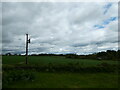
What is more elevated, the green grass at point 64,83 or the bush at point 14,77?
the bush at point 14,77

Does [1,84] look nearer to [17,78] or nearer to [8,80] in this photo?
[8,80]

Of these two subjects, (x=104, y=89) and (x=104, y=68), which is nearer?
(x=104, y=89)

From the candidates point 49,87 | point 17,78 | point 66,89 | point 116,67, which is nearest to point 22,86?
point 17,78

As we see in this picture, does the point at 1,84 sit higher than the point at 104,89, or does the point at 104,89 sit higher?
the point at 1,84

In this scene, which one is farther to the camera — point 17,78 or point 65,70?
point 65,70

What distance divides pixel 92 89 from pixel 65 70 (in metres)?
4.68

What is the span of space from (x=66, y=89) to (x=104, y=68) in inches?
268

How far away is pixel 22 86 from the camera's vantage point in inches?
231

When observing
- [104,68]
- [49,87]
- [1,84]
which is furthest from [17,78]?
[104,68]

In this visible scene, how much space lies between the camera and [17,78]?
6.61 meters

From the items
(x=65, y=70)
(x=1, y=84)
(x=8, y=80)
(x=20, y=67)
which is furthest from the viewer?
(x=65, y=70)

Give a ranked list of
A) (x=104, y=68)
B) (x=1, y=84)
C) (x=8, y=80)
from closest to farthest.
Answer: (x=1, y=84) < (x=8, y=80) < (x=104, y=68)

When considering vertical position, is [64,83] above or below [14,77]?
below

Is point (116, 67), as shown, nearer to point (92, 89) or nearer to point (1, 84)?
point (92, 89)
